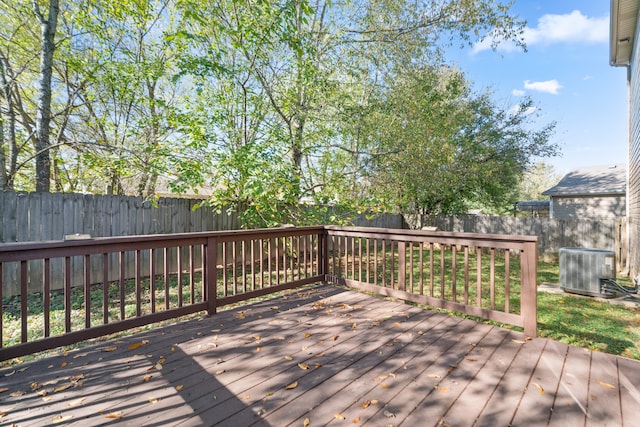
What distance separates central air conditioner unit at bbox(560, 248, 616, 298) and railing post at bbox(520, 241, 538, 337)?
3.11 m

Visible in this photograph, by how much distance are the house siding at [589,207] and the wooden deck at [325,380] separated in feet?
43.8

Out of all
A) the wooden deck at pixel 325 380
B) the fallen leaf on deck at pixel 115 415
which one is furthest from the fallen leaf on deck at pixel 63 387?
the fallen leaf on deck at pixel 115 415

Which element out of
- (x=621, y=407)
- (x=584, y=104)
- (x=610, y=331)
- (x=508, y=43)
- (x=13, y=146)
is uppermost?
(x=584, y=104)

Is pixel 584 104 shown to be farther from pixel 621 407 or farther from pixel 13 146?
pixel 13 146

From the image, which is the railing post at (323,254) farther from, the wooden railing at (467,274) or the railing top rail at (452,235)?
the railing top rail at (452,235)

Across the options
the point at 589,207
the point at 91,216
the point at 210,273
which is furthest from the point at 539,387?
the point at 589,207

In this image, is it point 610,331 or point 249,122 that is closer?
point 610,331

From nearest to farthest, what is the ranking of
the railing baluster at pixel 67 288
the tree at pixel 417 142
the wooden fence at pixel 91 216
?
the railing baluster at pixel 67 288 → the wooden fence at pixel 91 216 → the tree at pixel 417 142

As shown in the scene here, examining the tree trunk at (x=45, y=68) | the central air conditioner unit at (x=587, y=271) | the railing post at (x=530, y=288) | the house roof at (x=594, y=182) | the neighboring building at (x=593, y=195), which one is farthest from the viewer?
the house roof at (x=594, y=182)

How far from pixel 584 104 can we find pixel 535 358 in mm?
24945

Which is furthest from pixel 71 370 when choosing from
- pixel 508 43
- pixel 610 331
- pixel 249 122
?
pixel 508 43

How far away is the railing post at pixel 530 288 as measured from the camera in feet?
9.12

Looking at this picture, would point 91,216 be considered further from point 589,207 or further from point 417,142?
point 589,207

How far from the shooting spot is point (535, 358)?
7.86 ft
